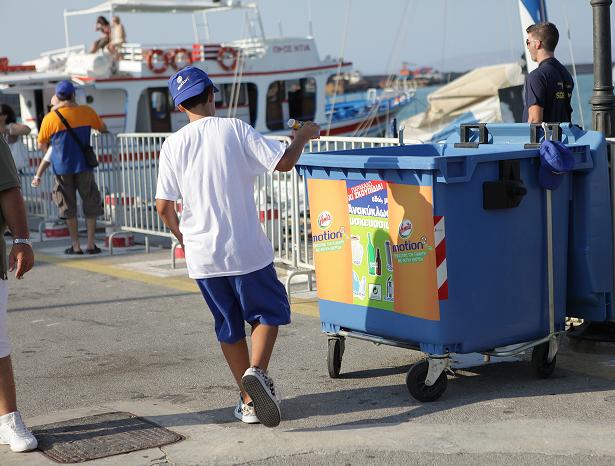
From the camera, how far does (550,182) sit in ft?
18.6

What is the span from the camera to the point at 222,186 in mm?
5164

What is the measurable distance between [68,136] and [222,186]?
21.9 ft

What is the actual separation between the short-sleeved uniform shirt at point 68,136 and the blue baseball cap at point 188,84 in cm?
638

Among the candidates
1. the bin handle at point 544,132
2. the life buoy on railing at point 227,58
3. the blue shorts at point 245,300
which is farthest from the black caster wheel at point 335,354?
the life buoy on railing at point 227,58

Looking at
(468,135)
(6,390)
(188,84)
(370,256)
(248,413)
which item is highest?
(188,84)

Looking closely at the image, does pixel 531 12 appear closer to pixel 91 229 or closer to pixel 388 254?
pixel 91 229

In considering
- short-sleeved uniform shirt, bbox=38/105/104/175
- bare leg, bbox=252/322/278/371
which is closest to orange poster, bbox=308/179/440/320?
bare leg, bbox=252/322/278/371

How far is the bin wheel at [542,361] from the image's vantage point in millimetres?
5859

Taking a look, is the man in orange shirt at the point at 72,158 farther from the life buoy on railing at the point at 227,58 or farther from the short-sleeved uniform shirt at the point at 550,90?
the life buoy on railing at the point at 227,58

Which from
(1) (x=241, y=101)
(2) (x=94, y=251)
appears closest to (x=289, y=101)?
(1) (x=241, y=101)

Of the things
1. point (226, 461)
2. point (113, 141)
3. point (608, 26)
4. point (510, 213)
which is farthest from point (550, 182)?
point (113, 141)

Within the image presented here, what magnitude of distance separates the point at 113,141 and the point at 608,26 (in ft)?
22.5

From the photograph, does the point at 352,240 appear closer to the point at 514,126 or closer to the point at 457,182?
the point at 457,182

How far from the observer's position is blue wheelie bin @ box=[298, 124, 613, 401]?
5.41m
